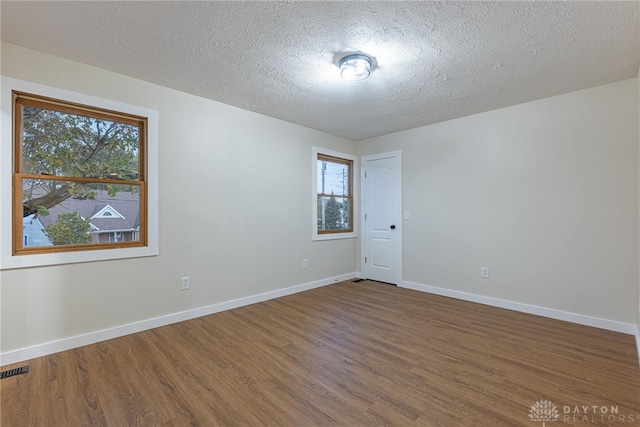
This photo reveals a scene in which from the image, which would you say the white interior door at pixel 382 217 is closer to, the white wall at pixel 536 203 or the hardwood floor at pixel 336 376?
the white wall at pixel 536 203

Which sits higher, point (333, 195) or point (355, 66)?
point (355, 66)

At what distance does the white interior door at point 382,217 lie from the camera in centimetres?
449

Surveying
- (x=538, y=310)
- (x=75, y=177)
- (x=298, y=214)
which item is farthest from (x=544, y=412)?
(x=75, y=177)

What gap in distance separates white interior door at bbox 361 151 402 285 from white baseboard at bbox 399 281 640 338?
506mm

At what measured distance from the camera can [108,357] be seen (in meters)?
2.27

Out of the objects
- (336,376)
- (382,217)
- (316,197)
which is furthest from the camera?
(382,217)

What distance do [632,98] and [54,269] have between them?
533 centimetres

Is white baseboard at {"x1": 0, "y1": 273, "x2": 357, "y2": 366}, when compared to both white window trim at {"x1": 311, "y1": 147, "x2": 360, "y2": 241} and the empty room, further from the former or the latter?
white window trim at {"x1": 311, "y1": 147, "x2": 360, "y2": 241}

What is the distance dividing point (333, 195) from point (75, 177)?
329 cm

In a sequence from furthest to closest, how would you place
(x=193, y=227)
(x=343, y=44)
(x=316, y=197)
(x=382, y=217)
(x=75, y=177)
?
(x=382, y=217) < (x=316, y=197) < (x=193, y=227) < (x=75, y=177) < (x=343, y=44)

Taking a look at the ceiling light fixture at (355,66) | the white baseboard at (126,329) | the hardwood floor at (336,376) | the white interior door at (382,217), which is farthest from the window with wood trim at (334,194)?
the ceiling light fixture at (355,66)

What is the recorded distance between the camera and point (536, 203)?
322 cm

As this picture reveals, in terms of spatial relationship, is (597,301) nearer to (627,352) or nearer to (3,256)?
(627,352)

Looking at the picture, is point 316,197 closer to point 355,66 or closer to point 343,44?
point 355,66
